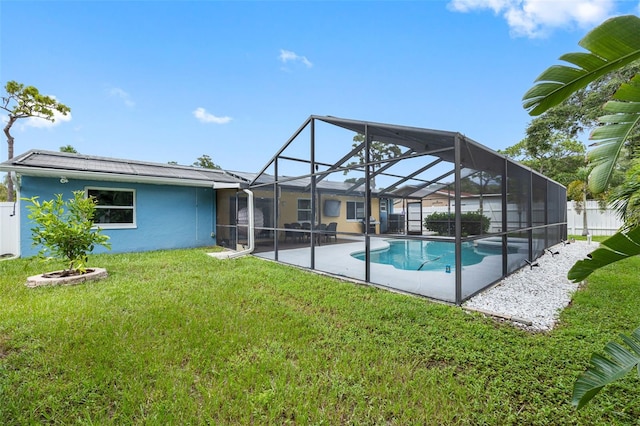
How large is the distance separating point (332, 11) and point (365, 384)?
1039cm

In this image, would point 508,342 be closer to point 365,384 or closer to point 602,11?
point 365,384

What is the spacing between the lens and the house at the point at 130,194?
25.8 ft

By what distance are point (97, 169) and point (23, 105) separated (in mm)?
14527

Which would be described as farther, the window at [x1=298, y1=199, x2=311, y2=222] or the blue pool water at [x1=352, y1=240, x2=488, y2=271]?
the window at [x1=298, y1=199, x2=311, y2=222]

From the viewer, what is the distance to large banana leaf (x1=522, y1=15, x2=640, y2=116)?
136 cm

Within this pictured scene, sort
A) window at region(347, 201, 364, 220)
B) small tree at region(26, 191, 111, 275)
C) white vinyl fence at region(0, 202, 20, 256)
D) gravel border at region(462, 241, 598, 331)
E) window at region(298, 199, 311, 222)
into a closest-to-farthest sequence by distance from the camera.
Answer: gravel border at region(462, 241, 598, 331) < small tree at region(26, 191, 111, 275) < window at region(347, 201, 364, 220) < window at region(298, 199, 311, 222) < white vinyl fence at region(0, 202, 20, 256)

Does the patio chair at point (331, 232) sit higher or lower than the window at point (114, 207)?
lower

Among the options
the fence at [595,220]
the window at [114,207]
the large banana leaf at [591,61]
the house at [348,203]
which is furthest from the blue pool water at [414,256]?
the fence at [595,220]

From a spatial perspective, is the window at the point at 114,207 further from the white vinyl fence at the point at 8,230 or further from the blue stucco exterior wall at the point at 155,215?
the white vinyl fence at the point at 8,230

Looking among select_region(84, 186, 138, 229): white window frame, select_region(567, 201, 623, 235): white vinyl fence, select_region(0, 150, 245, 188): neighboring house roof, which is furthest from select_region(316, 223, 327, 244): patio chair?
select_region(567, 201, 623, 235): white vinyl fence

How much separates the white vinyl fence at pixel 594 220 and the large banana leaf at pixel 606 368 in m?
18.1

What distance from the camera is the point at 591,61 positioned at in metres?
1.49

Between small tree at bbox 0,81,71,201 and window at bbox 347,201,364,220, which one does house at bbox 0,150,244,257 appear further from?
small tree at bbox 0,81,71,201

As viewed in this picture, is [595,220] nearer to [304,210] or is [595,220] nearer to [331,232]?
[331,232]
